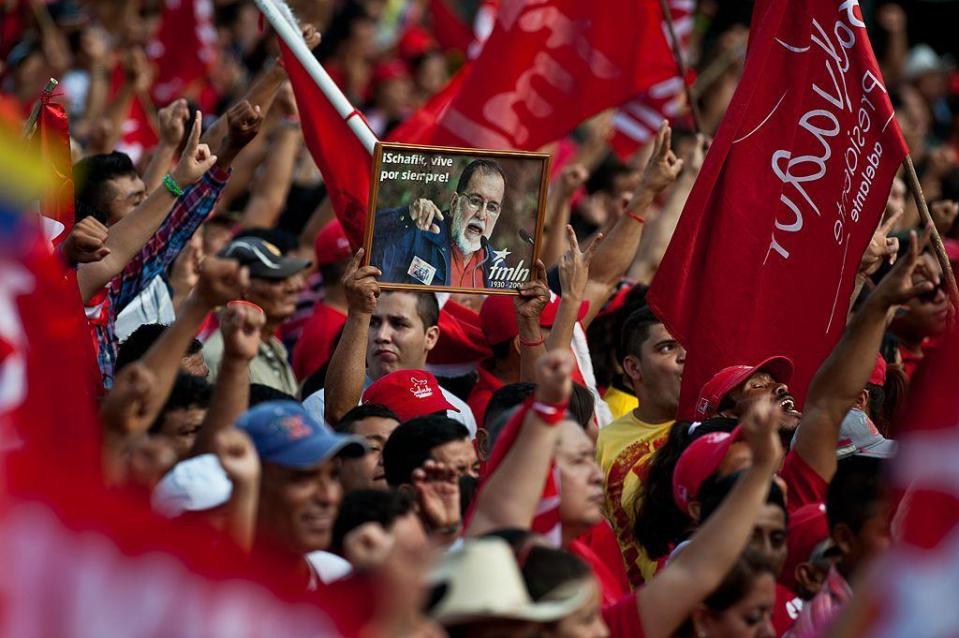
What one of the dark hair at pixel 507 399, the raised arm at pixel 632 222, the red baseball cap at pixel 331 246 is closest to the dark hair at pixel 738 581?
the dark hair at pixel 507 399

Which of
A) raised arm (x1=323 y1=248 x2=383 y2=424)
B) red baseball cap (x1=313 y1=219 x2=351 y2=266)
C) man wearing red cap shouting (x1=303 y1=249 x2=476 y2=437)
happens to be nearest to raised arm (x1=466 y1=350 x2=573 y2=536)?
man wearing red cap shouting (x1=303 y1=249 x2=476 y2=437)

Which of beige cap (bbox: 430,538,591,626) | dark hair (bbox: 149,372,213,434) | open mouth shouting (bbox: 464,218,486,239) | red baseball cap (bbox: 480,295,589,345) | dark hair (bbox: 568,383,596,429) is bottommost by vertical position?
beige cap (bbox: 430,538,591,626)

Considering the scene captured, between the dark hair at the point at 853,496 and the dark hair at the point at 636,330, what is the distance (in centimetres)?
194

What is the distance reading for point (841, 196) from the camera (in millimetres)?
6211

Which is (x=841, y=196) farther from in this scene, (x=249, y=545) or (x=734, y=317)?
(x=249, y=545)

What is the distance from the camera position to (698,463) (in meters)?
5.01

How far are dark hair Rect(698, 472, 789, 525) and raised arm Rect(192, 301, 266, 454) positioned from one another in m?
1.36

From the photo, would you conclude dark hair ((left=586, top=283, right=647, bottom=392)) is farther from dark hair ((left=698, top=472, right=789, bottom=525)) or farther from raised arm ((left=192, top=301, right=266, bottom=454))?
raised arm ((left=192, top=301, right=266, bottom=454))

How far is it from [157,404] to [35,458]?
88 centimetres

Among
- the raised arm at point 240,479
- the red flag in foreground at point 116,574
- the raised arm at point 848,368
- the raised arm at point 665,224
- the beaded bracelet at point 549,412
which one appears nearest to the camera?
the red flag in foreground at point 116,574

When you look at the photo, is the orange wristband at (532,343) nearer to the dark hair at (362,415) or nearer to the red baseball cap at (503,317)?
the red baseball cap at (503,317)

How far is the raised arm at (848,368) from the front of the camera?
4.96 meters

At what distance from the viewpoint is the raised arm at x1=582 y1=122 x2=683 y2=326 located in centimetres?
700

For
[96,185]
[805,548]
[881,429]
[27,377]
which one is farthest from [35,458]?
[881,429]
